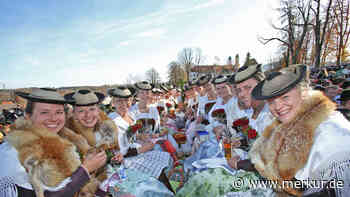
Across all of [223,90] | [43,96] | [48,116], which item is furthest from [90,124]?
[223,90]

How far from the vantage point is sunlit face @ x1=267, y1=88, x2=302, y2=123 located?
186 centimetres

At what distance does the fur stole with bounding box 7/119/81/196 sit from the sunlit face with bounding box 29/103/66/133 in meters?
0.10

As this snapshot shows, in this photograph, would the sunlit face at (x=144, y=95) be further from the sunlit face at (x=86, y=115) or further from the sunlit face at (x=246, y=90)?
the sunlit face at (x=246, y=90)

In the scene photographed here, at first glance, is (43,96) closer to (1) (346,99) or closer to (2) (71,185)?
(2) (71,185)

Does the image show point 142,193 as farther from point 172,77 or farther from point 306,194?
point 172,77

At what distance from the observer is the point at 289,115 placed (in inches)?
74.5

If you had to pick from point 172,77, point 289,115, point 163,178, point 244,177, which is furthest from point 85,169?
point 172,77

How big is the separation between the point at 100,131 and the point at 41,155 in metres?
1.17

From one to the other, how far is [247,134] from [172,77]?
2101 inches

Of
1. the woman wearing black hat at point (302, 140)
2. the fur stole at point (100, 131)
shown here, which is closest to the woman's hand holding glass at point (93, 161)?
the fur stole at point (100, 131)

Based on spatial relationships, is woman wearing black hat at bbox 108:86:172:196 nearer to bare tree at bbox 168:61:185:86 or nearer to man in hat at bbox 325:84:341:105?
man in hat at bbox 325:84:341:105

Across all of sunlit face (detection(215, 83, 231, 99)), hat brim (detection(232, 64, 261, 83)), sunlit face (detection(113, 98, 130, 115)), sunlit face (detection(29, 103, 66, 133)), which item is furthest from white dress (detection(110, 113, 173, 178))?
sunlit face (detection(215, 83, 231, 99))

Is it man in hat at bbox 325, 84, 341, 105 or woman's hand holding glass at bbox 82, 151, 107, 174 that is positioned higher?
man in hat at bbox 325, 84, 341, 105

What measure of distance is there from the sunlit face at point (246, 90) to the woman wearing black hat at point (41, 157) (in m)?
2.92
